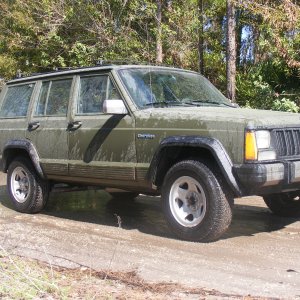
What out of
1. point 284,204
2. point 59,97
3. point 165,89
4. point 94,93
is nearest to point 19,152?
point 59,97

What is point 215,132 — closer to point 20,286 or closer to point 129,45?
point 20,286

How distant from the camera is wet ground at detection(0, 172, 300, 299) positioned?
15.1 feet

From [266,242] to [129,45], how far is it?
389 inches

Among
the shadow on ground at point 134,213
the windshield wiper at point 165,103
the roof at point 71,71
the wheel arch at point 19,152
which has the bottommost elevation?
the shadow on ground at point 134,213

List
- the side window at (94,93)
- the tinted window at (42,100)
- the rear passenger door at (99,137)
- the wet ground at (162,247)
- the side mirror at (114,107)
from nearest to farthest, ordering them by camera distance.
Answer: the wet ground at (162,247) < the side mirror at (114,107) < the rear passenger door at (99,137) < the side window at (94,93) < the tinted window at (42,100)

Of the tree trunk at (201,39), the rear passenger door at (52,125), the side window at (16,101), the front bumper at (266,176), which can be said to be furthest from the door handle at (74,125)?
the tree trunk at (201,39)

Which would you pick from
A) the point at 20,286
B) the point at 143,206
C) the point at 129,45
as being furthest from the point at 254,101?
the point at 20,286

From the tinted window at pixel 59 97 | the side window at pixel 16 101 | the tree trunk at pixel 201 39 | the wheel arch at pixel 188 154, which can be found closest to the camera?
the wheel arch at pixel 188 154

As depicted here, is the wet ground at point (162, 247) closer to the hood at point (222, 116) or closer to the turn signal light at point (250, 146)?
the turn signal light at point (250, 146)

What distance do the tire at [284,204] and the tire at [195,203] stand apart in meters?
1.56

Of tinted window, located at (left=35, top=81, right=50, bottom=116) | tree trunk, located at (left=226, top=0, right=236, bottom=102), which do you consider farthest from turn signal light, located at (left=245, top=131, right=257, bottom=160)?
tree trunk, located at (left=226, top=0, right=236, bottom=102)

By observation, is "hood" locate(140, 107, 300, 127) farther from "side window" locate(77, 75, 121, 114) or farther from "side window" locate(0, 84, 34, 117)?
"side window" locate(0, 84, 34, 117)

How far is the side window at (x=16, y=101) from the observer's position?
810 cm

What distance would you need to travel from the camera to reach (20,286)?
3.84m
